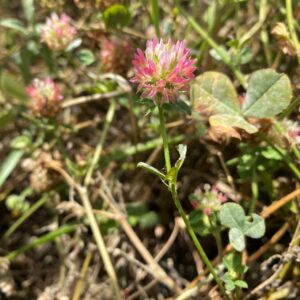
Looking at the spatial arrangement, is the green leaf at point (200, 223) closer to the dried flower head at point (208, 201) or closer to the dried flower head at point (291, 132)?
the dried flower head at point (208, 201)

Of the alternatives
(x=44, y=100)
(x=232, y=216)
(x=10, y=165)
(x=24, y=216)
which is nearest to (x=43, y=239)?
(x=24, y=216)

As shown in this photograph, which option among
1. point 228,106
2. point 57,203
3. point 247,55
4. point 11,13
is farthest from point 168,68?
point 11,13

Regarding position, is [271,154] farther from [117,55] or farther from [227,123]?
[117,55]

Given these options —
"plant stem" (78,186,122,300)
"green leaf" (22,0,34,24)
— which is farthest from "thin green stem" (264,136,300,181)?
"green leaf" (22,0,34,24)

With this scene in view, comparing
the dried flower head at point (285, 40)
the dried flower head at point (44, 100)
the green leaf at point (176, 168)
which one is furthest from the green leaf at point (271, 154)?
the dried flower head at point (44, 100)

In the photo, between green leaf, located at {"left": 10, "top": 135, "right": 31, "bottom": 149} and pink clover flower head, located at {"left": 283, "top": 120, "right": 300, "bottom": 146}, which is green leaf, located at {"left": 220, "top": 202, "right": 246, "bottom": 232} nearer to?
pink clover flower head, located at {"left": 283, "top": 120, "right": 300, "bottom": 146}
